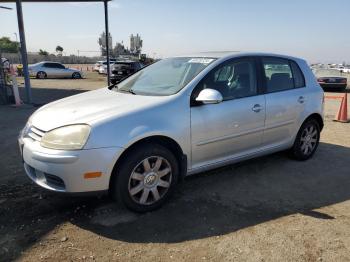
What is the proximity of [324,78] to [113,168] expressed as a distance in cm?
1742

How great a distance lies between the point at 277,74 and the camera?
4.94 meters

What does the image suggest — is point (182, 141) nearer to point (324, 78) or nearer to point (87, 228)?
point (87, 228)

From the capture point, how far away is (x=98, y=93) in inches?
177

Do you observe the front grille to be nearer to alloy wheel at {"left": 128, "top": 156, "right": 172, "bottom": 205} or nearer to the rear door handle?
alloy wheel at {"left": 128, "top": 156, "right": 172, "bottom": 205}

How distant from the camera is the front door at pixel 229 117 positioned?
3.88 metres

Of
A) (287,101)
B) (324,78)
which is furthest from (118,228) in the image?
(324,78)

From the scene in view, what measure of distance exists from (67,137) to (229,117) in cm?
188

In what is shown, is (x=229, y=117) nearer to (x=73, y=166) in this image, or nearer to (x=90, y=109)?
(x=90, y=109)

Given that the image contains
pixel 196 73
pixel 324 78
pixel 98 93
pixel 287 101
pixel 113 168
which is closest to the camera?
pixel 113 168

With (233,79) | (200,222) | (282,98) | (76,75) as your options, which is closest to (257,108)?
(233,79)

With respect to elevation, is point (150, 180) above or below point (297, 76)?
below

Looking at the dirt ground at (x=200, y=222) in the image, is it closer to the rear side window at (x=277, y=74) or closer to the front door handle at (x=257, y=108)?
the front door handle at (x=257, y=108)


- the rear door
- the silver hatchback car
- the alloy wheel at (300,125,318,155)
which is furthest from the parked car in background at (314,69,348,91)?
the silver hatchback car

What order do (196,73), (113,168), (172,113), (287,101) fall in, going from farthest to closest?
(287,101) → (196,73) → (172,113) → (113,168)
